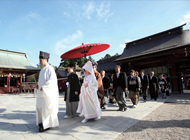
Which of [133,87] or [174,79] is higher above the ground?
[174,79]

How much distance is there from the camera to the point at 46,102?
8.53 ft

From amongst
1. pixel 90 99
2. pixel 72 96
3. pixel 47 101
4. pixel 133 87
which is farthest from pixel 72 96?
pixel 133 87

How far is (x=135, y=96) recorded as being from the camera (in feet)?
16.8

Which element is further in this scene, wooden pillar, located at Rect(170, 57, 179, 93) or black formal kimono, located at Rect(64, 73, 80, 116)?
wooden pillar, located at Rect(170, 57, 179, 93)

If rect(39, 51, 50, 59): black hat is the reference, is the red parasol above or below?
above

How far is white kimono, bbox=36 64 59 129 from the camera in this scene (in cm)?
260

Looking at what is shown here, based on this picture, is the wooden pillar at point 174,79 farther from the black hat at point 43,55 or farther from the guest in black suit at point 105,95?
the black hat at point 43,55

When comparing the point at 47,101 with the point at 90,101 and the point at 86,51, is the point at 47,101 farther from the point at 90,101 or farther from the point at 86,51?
the point at 86,51

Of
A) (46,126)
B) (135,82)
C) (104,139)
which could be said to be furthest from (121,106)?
(46,126)

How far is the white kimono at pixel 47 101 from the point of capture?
2.60m

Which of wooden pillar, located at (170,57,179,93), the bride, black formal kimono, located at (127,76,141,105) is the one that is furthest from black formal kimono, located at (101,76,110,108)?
wooden pillar, located at (170,57,179,93)

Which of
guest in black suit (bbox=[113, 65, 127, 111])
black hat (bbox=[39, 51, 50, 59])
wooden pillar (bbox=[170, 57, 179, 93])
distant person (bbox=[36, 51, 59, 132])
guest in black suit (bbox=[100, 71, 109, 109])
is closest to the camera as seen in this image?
distant person (bbox=[36, 51, 59, 132])

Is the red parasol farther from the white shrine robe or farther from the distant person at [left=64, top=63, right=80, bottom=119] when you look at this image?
the white shrine robe

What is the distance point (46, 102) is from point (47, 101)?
33 mm
